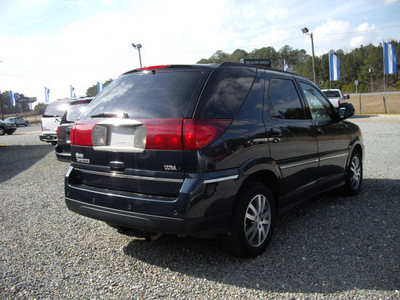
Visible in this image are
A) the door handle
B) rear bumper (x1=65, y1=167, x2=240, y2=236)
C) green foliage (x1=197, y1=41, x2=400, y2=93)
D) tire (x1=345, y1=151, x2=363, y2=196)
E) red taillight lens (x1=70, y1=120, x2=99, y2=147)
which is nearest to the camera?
rear bumper (x1=65, y1=167, x2=240, y2=236)

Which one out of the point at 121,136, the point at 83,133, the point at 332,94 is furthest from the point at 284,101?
the point at 332,94

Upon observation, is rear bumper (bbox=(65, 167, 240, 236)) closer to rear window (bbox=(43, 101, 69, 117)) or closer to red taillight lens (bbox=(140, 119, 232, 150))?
red taillight lens (bbox=(140, 119, 232, 150))

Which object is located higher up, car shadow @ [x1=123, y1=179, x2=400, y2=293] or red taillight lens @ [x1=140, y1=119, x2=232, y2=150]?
red taillight lens @ [x1=140, y1=119, x2=232, y2=150]

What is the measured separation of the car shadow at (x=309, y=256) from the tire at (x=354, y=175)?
66 cm

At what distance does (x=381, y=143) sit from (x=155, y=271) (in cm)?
1002

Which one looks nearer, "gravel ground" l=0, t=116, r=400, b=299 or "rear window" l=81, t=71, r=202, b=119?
"gravel ground" l=0, t=116, r=400, b=299

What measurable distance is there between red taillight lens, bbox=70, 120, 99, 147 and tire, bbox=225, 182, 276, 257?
1478mm

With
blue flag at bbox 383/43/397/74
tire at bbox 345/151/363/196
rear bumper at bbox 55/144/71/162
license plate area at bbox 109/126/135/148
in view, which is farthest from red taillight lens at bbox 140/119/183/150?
blue flag at bbox 383/43/397/74

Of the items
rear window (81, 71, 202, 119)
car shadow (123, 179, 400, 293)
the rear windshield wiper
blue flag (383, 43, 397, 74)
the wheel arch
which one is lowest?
car shadow (123, 179, 400, 293)

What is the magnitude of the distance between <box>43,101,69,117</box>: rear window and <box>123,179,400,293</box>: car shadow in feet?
29.7

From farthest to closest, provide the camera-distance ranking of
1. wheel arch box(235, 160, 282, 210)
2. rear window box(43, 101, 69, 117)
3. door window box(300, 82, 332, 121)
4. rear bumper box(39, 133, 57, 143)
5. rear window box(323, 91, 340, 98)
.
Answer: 1. rear window box(323, 91, 340, 98)
2. rear bumper box(39, 133, 57, 143)
3. rear window box(43, 101, 69, 117)
4. door window box(300, 82, 332, 121)
5. wheel arch box(235, 160, 282, 210)

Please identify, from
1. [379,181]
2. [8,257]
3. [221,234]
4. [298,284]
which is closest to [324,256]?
[298,284]

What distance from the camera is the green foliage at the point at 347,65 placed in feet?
280

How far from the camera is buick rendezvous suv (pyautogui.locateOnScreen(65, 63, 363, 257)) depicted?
2.76 meters
